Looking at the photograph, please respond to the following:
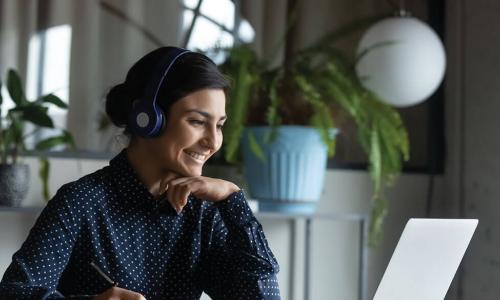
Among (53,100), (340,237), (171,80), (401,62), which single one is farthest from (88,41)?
(171,80)

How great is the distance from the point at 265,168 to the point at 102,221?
115 centimetres

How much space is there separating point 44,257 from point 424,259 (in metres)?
0.60

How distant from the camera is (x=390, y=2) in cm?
311

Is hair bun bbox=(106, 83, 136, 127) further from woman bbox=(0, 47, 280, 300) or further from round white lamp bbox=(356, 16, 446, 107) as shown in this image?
round white lamp bbox=(356, 16, 446, 107)

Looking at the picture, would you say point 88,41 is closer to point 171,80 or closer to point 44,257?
point 171,80

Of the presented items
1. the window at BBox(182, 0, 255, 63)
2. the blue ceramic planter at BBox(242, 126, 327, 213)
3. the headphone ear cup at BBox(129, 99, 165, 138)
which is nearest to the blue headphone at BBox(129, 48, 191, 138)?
the headphone ear cup at BBox(129, 99, 165, 138)

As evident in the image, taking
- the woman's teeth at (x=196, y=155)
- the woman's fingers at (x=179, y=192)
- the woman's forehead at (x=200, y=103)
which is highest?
the woman's forehead at (x=200, y=103)

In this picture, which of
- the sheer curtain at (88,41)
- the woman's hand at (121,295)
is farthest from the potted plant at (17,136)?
the woman's hand at (121,295)

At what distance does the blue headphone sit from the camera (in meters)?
1.40

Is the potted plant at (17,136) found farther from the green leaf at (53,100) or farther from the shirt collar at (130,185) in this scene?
the shirt collar at (130,185)

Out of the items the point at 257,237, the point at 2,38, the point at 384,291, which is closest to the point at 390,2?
the point at 2,38

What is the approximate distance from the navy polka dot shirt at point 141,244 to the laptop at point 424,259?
0.91 feet

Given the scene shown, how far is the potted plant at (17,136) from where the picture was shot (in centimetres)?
223

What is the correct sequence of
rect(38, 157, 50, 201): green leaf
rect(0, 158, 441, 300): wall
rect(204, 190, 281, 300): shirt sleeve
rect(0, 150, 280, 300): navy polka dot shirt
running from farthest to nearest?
rect(0, 158, 441, 300): wall < rect(38, 157, 50, 201): green leaf < rect(204, 190, 281, 300): shirt sleeve < rect(0, 150, 280, 300): navy polka dot shirt
